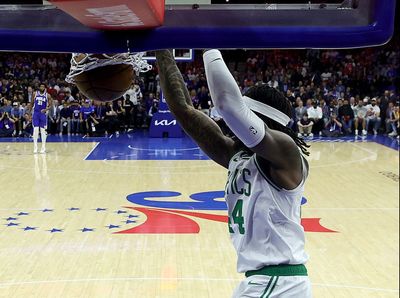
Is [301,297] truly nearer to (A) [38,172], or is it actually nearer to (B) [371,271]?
(B) [371,271]

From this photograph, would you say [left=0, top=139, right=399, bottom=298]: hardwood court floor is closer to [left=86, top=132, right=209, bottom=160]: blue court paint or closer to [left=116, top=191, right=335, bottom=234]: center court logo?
[left=116, top=191, right=335, bottom=234]: center court logo

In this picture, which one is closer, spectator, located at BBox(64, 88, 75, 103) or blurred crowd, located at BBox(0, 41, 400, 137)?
spectator, located at BBox(64, 88, 75, 103)

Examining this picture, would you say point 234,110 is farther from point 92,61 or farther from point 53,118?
point 53,118

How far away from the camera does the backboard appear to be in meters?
1.96

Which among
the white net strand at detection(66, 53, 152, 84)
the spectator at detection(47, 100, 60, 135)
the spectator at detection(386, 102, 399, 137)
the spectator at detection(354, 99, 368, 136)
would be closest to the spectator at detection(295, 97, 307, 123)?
the spectator at detection(354, 99, 368, 136)

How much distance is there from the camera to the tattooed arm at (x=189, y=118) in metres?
2.53

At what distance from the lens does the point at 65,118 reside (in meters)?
16.3

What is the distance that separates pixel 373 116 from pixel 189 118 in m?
15.6

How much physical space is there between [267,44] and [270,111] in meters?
0.28

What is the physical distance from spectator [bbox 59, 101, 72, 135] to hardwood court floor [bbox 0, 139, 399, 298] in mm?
4597

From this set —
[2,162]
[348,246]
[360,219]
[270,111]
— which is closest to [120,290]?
[348,246]

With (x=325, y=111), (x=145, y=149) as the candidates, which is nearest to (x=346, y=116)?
(x=325, y=111)

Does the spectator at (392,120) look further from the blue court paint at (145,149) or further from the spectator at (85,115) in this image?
the spectator at (85,115)

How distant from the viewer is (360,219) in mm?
7035
